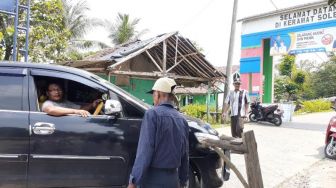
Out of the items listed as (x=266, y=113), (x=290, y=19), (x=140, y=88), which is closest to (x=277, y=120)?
(x=266, y=113)

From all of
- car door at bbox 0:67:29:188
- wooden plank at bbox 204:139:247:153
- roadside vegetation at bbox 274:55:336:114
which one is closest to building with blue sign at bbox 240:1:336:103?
roadside vegetation at bbox 274:55:336:114

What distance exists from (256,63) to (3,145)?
17.4 m

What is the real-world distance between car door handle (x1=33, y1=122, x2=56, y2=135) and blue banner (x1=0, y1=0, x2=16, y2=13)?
478 centimetres

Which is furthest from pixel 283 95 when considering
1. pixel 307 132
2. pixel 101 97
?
pixel 101 97

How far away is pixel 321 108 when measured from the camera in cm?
2925

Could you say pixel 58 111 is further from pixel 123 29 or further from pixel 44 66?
pixel 123 29

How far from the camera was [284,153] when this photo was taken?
372 inches

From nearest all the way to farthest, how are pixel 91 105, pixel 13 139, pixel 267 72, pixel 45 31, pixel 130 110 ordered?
pixel 13 139, pixel 130 110, pixel 91 105, pixel 45 31, pixel 267 72

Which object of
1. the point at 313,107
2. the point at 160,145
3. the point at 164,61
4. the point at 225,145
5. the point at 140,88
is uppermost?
the point at 164,61

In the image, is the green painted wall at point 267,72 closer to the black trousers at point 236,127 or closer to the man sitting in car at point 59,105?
the black trousers at point 236,127

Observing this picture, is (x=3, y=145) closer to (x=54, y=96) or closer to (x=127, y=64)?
(x=54, y=96)

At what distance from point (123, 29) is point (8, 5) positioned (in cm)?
2519

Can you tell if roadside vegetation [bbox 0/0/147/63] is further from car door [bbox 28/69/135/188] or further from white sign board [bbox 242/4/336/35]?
white sign board [bbox 242/4/336/35]

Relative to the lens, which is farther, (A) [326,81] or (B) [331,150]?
(A) [326,81]
